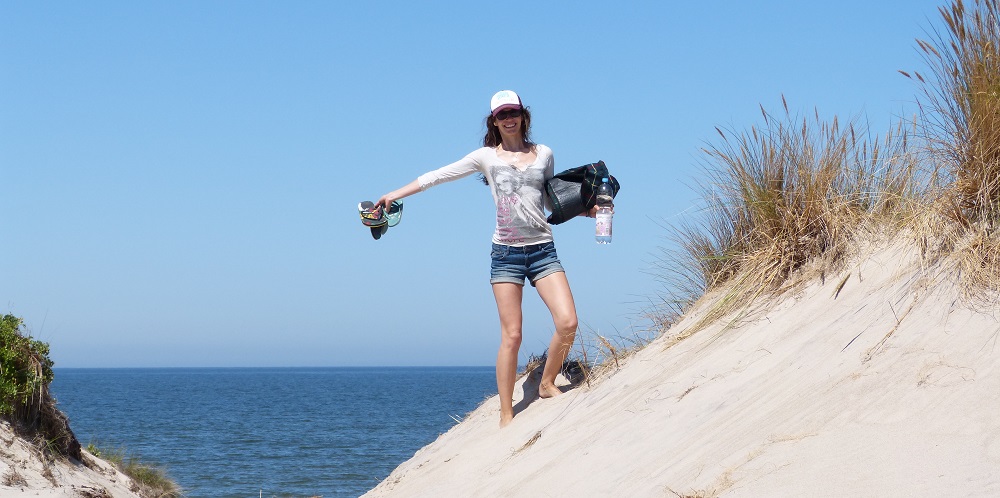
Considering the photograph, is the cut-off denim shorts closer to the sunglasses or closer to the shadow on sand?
the sunglasses

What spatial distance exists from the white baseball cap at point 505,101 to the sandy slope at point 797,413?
1.79m

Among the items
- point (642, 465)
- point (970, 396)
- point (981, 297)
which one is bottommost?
point (642, 465)

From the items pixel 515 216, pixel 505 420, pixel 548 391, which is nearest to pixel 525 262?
pixel 515 216

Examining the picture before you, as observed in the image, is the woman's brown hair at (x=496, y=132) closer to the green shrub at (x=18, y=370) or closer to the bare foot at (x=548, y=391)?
the bare foot at (x=548, y=391)

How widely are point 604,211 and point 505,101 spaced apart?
87 centimetres

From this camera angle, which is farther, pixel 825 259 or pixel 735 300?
pixel 735 300

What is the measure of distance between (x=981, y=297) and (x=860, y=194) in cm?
160

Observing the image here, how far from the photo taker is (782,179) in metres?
Answer: 5.77

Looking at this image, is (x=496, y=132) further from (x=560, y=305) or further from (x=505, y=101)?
(x=560, y=305)

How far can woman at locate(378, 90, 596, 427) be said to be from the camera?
219 inches

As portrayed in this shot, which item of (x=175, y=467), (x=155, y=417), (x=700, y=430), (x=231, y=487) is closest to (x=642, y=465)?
(x=700, y=430)

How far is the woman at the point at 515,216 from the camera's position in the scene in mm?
5559

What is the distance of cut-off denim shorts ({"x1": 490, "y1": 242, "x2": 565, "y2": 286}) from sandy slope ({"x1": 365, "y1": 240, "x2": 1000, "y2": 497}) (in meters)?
0.85

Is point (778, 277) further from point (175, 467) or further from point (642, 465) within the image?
point (175, 467)
